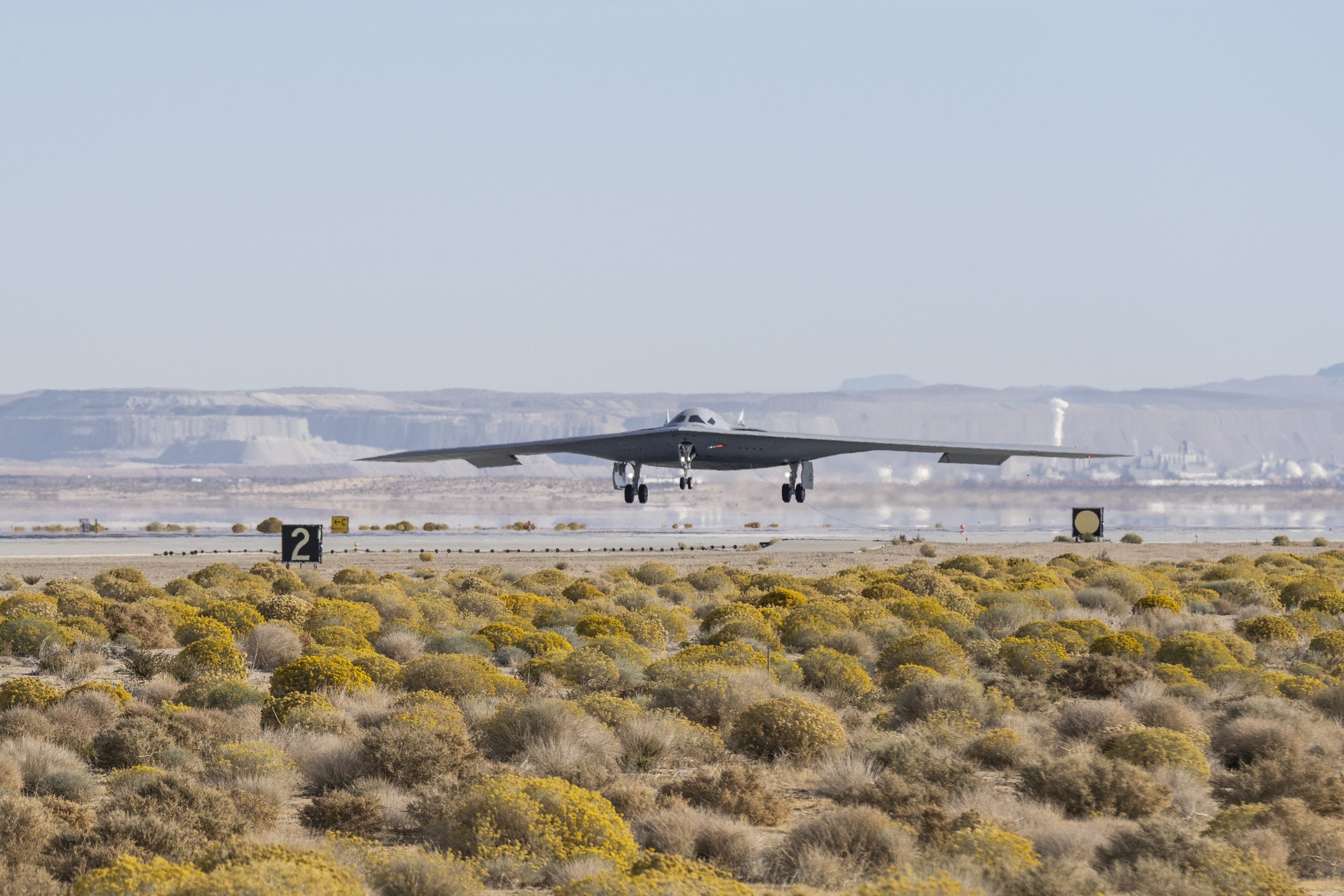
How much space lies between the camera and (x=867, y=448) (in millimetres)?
46625

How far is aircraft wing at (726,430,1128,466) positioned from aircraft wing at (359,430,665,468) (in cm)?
286

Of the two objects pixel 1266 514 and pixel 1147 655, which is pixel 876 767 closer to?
pixel 1147 655

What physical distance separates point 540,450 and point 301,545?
1528 cm

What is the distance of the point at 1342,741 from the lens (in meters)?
19.9

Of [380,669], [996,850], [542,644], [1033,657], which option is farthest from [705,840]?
[542,644]

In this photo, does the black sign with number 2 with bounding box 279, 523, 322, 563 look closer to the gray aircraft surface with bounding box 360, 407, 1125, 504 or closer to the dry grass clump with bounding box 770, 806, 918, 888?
the gray aircraft surface with bounding box 360, 407, 1125, 504

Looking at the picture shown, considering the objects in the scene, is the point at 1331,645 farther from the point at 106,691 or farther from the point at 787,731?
the point at 106,691

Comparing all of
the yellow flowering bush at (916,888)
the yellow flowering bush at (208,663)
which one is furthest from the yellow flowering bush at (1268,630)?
the yellow flowering bush at (916,888)

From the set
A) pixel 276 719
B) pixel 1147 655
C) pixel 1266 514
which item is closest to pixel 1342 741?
pixel 1147 655

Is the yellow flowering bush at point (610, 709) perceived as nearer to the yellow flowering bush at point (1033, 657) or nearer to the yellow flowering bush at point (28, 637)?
the yellow flowering bush at point (1033, 657)

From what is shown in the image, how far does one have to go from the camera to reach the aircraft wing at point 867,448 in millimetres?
45375

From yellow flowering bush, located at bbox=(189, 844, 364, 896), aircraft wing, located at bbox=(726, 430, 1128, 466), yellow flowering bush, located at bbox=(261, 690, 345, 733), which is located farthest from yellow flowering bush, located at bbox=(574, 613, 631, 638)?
yellow flowering bush, located at bbox=(189, 844, 364, 896)

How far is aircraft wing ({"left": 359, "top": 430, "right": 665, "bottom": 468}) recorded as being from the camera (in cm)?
4590

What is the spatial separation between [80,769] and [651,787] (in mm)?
7351
